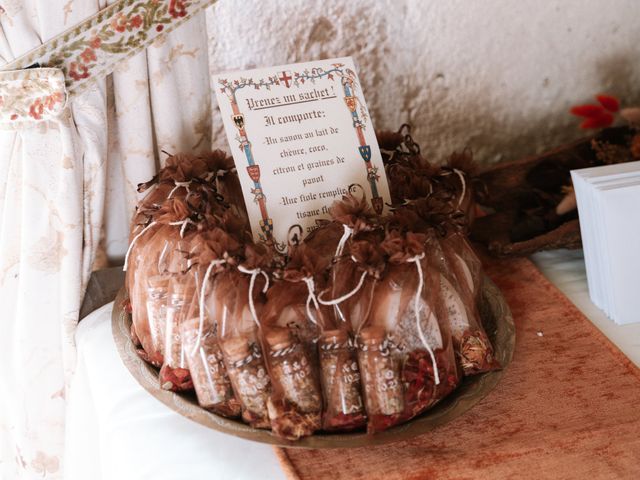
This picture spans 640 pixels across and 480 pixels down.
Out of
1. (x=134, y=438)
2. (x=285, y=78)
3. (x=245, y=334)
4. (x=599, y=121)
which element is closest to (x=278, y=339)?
(x=245, y=334)

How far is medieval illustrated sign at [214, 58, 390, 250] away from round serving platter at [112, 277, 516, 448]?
0.83 ft

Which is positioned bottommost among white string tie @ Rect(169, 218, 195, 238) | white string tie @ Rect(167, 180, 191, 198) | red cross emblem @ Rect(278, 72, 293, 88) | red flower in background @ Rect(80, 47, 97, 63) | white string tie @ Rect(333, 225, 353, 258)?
white string tie @ Rect(333, 225, 353, 258)

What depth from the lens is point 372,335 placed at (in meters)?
0.80

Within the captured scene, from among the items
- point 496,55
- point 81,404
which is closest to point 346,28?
point 496,55

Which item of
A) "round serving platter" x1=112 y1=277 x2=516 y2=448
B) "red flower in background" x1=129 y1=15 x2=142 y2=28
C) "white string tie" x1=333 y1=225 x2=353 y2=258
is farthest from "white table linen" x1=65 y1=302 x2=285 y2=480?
"red flower in background" x1=129 y1=15 x2=142 y2=28

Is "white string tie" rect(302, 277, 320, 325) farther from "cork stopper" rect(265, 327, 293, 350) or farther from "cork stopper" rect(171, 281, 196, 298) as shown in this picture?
"cork stopper" rect(171, 281, 196, 298)

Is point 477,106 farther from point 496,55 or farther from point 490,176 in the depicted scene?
point 490,176

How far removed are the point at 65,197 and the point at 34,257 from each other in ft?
0.39

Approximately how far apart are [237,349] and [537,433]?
16.1 inches

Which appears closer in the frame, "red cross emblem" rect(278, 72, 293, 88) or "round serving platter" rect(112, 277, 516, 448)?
"round serving platter" rect(112, 277, 516, 448)

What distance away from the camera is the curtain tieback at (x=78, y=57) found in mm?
1020

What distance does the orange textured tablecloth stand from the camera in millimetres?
805

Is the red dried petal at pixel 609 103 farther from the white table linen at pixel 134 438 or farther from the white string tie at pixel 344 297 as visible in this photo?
the white table linen at pixel 134 438

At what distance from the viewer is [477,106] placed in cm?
→ 154
